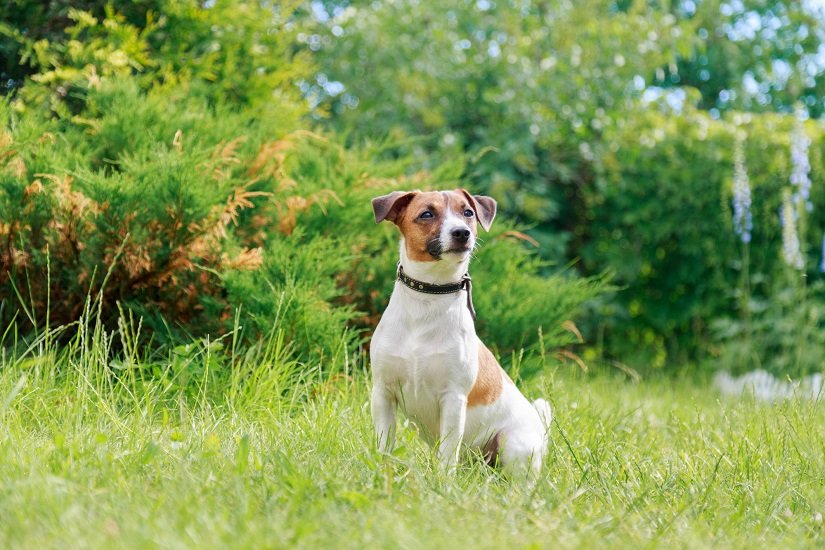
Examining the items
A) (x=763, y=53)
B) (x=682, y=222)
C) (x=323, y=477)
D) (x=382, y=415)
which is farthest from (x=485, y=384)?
(x=763, y=53)

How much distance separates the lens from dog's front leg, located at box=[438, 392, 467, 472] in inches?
136

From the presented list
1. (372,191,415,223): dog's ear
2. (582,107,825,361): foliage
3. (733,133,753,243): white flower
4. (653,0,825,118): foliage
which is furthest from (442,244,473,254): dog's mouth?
(653,0,825,118): foliage

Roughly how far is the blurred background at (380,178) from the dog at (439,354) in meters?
0.80

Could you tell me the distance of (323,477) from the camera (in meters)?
2.97

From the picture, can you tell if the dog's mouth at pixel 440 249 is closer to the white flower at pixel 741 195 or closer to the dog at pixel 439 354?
the dog at pixel 439 354

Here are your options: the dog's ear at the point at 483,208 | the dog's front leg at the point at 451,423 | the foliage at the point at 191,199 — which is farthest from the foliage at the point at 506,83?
the dog's front leg at the point at 451,423

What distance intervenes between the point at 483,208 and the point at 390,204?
0.47 meters

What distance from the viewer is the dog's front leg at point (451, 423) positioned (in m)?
3.46

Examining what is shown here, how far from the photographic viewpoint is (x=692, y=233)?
8320 millimetres

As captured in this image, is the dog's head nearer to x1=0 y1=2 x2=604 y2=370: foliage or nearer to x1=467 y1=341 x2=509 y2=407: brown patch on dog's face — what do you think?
x1=467 y1=341 x2=509 y2=407: brown patch on dog's face

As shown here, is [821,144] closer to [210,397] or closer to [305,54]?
[305,54]

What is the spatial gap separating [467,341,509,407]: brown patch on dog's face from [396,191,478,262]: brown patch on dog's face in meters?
0.50

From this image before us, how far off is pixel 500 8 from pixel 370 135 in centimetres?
190

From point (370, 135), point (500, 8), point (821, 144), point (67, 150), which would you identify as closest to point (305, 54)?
point (370, 135)
